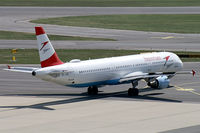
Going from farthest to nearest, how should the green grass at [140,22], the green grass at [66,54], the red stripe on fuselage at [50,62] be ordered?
the green grass at [140,22], the green grass at [66,54], the red stripe on fuselage at [50,62]

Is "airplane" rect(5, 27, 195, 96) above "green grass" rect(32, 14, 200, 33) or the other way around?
the other way around

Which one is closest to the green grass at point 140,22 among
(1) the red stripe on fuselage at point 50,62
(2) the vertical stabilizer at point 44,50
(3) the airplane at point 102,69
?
(3) the airplane at point 102,69

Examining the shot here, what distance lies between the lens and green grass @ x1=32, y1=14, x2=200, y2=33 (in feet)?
468

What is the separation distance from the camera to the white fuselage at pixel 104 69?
6044 cm

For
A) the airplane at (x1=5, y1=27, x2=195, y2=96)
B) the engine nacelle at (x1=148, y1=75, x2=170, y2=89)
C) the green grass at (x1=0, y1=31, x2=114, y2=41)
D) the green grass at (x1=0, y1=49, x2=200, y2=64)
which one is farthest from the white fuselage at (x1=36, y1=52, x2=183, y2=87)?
the green grass at (x1=0, y1=31, x2=114, y2=41)

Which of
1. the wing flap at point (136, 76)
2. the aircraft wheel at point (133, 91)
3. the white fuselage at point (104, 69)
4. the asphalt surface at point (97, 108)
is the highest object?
the white fuselage at point (104, 69)

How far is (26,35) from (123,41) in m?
24.9

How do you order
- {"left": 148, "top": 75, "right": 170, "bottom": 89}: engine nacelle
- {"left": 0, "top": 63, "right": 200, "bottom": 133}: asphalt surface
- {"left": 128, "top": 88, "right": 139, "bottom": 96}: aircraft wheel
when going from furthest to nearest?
1. {"left": 148, "top": 75, "right": 170, "bottom": 89}: engine nacelle
2. {"left": 128, "top": 88, "right": 139, "bottom": 96}: aircraft wheel
3. {"left": 0, "top": 63, "right": 200, "bottom": 133}: asphalt surface

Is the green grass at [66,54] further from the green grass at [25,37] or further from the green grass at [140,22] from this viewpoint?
the green grass at [140,22]

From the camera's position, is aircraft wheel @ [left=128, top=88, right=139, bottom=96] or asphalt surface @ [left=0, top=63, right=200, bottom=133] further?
aircraft wheel @ [left=128, top=88, right=139, bottom=96]

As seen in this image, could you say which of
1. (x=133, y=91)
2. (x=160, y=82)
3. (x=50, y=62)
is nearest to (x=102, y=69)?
(x=133, y=91)

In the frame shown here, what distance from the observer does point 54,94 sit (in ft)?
222

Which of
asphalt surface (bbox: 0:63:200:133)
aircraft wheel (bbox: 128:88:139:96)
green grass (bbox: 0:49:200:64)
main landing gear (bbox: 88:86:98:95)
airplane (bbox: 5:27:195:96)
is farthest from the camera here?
green grass (bbox: 0:49:200:64)

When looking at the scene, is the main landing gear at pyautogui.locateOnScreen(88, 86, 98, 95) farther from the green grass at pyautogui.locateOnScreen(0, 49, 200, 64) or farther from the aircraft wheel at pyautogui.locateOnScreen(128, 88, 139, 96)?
the green grass at pyautogui.locateOnScreen(0, 49, 200, 64)
